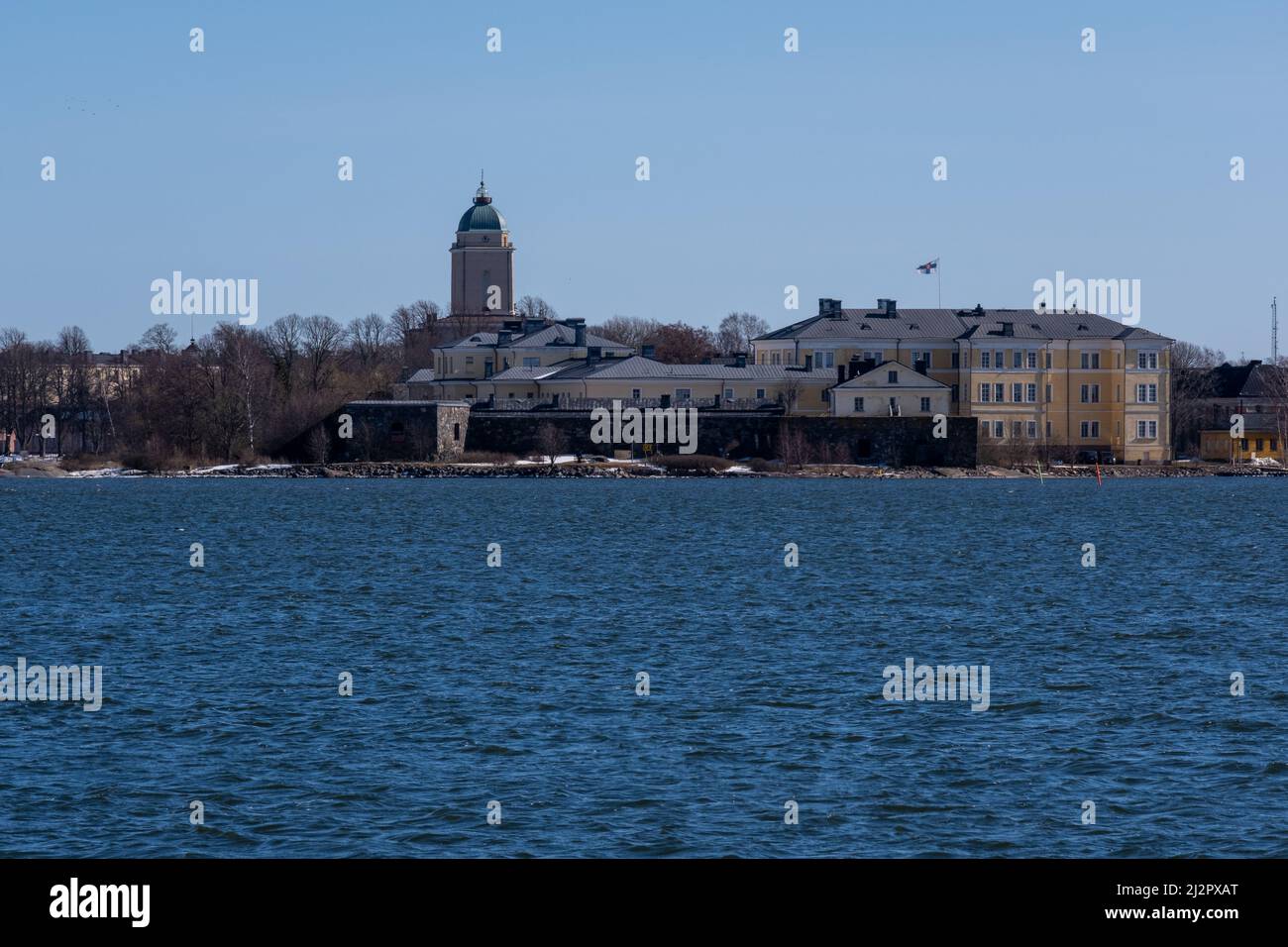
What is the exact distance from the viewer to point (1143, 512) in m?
68.8

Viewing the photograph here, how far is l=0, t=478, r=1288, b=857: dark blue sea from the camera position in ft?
51.3

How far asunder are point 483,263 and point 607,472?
43.4 metres

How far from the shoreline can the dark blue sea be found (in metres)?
48.5

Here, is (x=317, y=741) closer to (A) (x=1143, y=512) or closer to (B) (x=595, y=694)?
(B) (x=595, y=694)

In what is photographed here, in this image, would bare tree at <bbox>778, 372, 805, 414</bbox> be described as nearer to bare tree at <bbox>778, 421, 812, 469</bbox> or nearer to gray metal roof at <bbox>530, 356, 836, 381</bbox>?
gray metal roof at <bbox>530, 356, 836, 381</bbox>

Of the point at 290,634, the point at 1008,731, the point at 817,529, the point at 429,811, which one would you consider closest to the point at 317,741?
the point at 429,811

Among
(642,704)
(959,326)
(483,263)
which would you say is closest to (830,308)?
(959,326)

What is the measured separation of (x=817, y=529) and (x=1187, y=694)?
35466 mm

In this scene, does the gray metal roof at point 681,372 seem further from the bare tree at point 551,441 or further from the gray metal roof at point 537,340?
the gray metal roof at point 537,340

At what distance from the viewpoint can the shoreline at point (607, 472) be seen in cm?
9894

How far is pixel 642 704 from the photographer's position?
21.6 meters

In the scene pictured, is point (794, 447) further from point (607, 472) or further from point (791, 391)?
point (607, 472)

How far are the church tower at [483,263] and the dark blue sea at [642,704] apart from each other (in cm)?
8831
